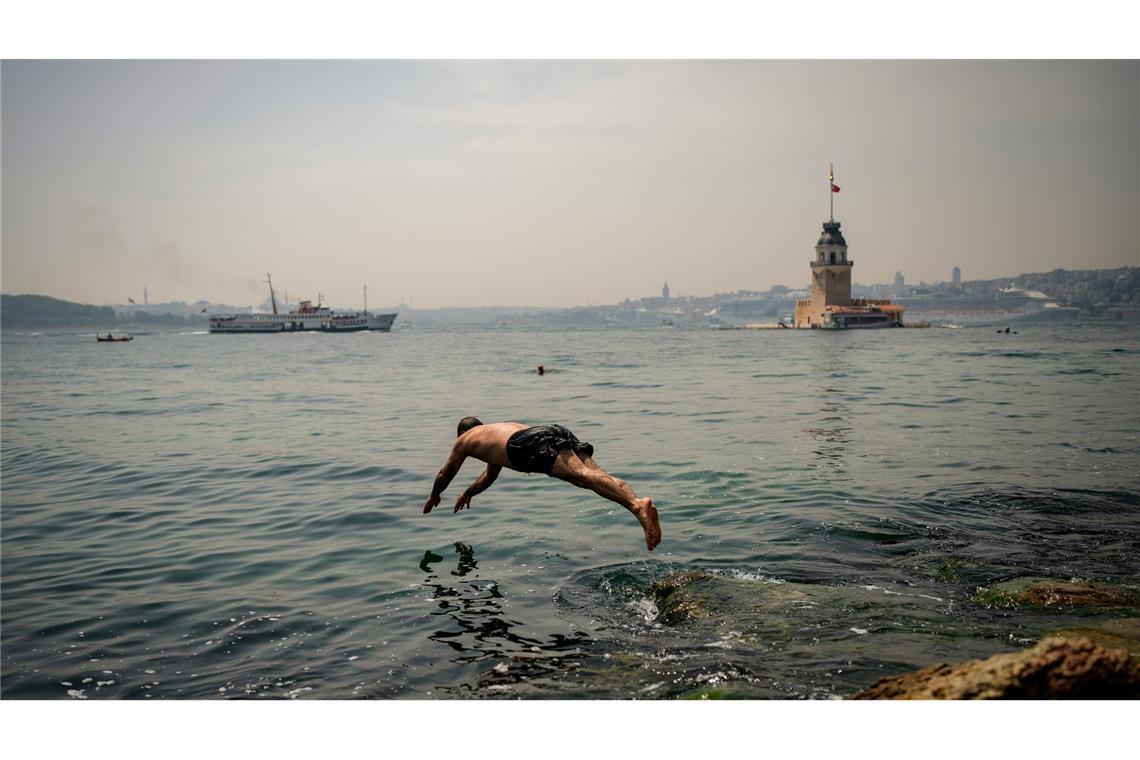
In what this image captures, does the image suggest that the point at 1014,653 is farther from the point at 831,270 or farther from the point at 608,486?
the point at 831,270

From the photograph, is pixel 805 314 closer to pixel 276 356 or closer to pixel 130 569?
pixel 276 356

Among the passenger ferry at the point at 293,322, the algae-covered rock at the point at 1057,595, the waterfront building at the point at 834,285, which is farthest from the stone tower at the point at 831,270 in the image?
the algae-covered rock at the point at 1057,595

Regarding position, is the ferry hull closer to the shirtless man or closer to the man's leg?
the shirtless man

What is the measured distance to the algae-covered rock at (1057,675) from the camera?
10.6 ft

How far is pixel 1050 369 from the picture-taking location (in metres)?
33.0

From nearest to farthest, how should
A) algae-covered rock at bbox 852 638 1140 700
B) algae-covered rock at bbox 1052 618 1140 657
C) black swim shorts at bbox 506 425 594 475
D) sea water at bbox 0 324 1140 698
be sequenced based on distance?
algae-covered rock at bbox 852 638 1140 700 → algae-covered rock at bbox 1052 618 1140 657 → sea water at bbox 0 324 1140 698 → black swim shorts at bbox 506 425 594 475

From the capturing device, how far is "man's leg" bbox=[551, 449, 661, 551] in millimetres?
5328

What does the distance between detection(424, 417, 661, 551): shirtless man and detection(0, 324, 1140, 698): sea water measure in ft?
2.96

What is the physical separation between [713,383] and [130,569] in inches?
933

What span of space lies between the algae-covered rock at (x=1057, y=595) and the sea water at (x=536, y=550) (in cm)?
20

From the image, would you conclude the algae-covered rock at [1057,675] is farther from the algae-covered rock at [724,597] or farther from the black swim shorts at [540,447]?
the black swim shorts at [540,447]

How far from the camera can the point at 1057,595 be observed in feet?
19.1

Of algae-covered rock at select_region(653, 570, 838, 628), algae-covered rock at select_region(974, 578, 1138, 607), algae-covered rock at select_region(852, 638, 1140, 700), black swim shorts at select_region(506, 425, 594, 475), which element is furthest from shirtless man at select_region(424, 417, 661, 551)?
algae-covered rock at select_region(974, 578, 1138, 607)

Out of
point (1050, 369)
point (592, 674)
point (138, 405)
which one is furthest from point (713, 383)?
point (592, 674)
